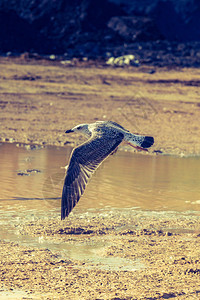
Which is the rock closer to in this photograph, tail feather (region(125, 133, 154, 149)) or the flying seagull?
the flying seagull

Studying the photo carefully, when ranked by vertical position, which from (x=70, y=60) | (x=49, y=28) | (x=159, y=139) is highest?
(x=49, y=28)

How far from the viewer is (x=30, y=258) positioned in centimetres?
592

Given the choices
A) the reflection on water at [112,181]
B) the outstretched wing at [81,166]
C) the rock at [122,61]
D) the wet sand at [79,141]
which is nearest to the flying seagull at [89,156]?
the outstretched wing at [81,166]

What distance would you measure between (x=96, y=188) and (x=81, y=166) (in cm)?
306

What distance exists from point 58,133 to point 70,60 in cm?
905

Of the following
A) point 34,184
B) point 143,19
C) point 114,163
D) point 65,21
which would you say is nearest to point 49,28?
point 65,21

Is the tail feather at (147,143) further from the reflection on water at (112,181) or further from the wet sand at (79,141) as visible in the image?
the reflection on water at (112,181)

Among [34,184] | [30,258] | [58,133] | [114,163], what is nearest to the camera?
[30,258]

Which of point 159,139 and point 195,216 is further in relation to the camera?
point 159,139

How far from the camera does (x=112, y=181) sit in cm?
982

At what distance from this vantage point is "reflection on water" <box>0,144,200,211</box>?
336 inches

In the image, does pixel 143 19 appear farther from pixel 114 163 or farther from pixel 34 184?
pixel 34 184

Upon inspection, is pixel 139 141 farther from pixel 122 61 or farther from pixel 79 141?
pixel 122 61

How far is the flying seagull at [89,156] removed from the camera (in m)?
6.02
